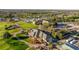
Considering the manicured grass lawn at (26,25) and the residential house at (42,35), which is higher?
the manicured grass lawn at (26,25)

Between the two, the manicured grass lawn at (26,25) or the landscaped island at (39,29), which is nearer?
the landscaped island at (39,29)

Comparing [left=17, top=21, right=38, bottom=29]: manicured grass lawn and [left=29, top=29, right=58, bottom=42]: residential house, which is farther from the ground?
[left=17, top=21, right=38, bottom=29]: manicured grass lawn

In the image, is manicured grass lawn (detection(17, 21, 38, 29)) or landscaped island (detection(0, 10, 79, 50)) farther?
manicured grass lawn (detection(17, 21, 38, 29))

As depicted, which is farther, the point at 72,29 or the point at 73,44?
the point at 72,29
